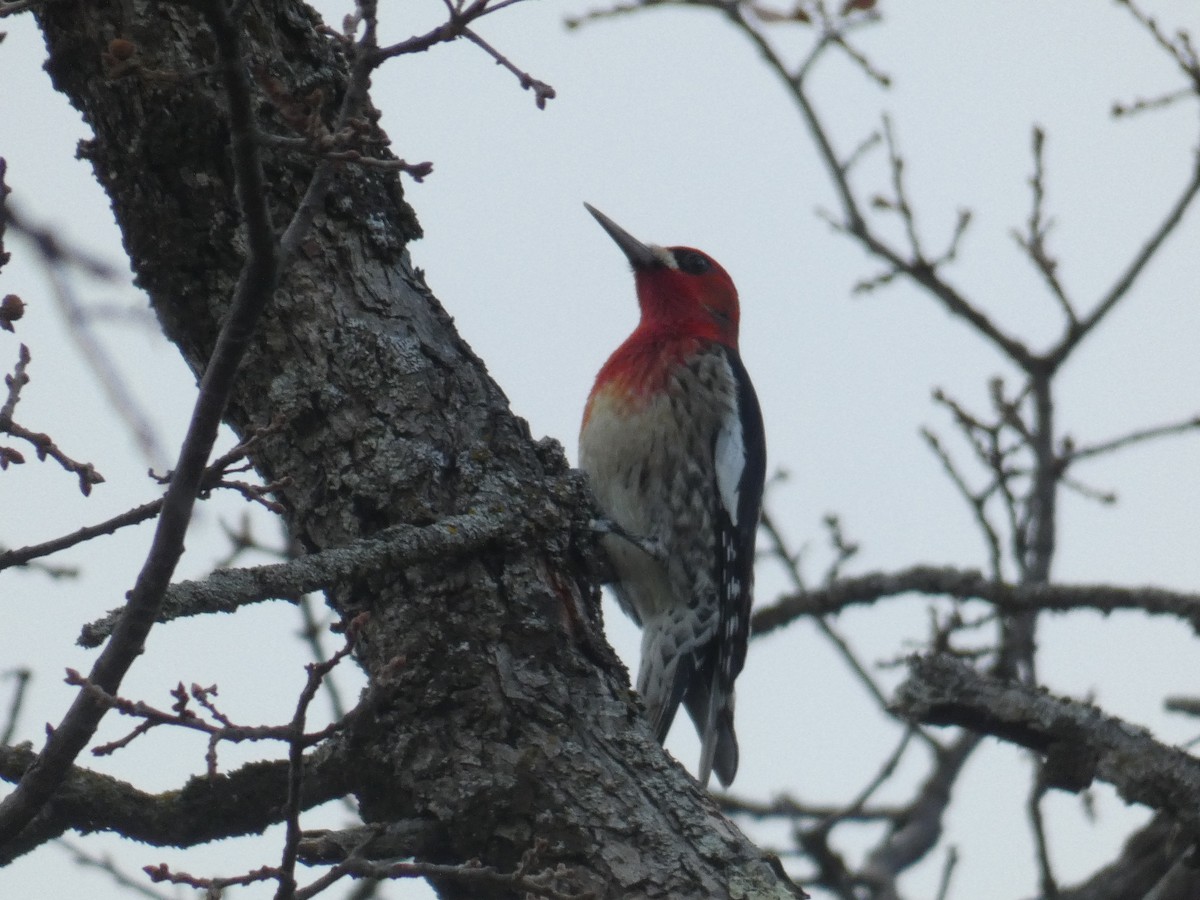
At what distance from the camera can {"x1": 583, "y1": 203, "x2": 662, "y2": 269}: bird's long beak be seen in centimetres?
641

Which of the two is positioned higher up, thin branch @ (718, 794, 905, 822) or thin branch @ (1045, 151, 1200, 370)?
thin branch @ (1045, 151, 1200, 370)

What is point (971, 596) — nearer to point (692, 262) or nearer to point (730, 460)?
point (730, 460)

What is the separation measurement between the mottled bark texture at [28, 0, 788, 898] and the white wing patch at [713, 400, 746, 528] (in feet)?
6.70

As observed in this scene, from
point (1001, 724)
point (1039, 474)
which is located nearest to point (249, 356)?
point (1001, 724)

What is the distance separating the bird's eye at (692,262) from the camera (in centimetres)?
649

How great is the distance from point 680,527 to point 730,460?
333 mm

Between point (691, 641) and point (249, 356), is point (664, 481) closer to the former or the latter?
point (691, 641)

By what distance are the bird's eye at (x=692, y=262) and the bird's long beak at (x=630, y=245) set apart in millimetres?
125

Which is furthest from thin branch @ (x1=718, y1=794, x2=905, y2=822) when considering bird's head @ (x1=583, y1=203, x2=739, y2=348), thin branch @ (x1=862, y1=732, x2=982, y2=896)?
bird's head @ (x1=583, y1=203, x2=739, y2=348)

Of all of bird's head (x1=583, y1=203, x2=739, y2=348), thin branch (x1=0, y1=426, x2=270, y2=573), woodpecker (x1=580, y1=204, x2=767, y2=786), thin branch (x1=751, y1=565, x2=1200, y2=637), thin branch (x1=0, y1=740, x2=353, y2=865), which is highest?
bird's head (x1=583, y1=203, x2=739, y2=348)

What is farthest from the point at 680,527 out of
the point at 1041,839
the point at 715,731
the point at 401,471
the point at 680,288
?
the point at 401,471

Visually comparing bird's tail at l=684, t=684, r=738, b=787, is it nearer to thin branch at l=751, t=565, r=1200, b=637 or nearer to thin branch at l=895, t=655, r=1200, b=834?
thin branch at l=751, t=565, r=1200, b=637

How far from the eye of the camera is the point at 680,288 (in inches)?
249

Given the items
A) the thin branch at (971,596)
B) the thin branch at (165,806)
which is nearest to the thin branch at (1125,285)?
the thin branch at (971,596)
